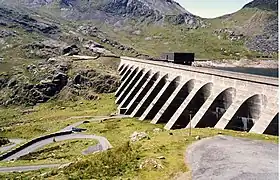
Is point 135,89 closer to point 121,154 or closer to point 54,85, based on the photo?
point 54,85

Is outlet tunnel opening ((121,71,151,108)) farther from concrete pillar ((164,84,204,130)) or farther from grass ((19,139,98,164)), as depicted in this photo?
concrete pillar ((164,84,204,130))

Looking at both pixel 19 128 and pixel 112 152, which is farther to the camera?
pixel 19 128

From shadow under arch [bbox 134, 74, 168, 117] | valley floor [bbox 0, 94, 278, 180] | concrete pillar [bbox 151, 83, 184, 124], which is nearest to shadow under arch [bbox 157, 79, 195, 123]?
concrete pillar [bbox 151, 83, 184, 124]

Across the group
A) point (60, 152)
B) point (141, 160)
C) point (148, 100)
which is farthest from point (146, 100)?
point (141, 160)

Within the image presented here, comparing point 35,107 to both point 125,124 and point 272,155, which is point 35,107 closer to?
point 125,124

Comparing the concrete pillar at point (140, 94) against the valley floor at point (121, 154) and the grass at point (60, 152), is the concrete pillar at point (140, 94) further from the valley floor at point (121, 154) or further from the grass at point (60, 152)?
the grass at point (60, 152)

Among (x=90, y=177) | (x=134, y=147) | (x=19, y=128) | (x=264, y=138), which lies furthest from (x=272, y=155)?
(x=19, y=128)

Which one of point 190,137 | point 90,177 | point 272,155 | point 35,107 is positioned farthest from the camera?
point 35,107
